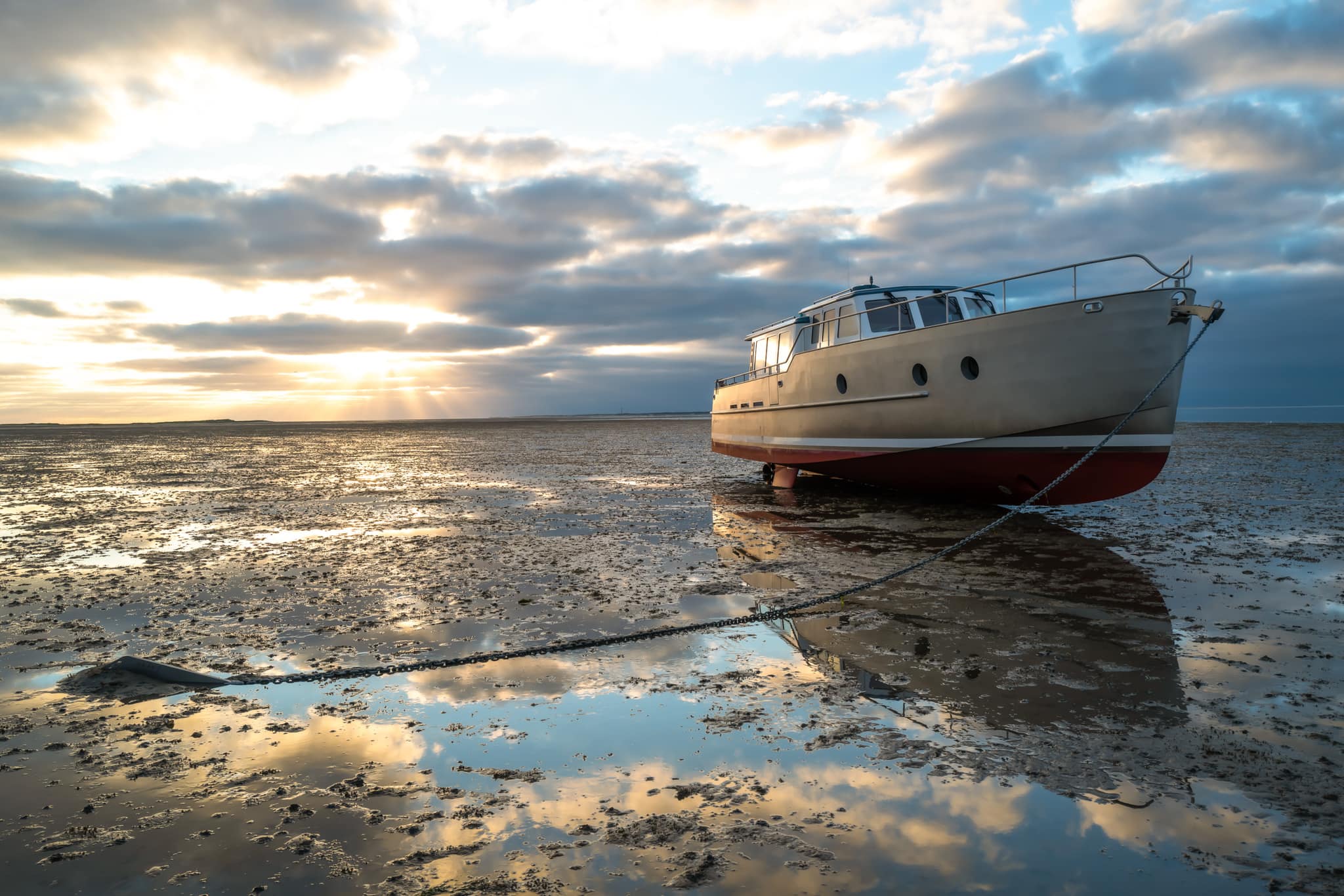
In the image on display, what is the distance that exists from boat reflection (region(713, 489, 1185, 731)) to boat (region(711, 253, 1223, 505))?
3.88 ft

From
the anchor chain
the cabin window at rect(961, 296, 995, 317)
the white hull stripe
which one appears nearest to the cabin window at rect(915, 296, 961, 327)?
the cabin window at rect(961, 296, 995, 317)

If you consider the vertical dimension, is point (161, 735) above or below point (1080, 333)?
below

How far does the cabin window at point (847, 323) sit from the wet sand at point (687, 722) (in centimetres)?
537

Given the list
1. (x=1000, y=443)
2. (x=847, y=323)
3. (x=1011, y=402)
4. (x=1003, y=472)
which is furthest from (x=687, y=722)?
(x=847, y=323)

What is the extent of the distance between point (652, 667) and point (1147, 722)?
107 inches

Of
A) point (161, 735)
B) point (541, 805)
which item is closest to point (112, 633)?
point (161, 735)

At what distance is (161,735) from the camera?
12.0ft

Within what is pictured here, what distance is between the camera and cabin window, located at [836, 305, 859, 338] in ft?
43.5

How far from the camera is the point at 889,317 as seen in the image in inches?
516

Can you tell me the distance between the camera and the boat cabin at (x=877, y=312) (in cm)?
1280

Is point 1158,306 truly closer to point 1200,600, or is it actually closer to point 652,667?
point 1200,600

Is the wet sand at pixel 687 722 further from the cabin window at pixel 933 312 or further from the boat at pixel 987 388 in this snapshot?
the cabin window at pixel 933 312

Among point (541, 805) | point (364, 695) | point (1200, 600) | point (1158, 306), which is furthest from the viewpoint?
point (1158, 306)

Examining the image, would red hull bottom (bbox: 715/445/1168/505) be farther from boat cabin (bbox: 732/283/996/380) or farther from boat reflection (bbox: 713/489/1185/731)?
boat cabin (bbox: 732/283/996/380)
